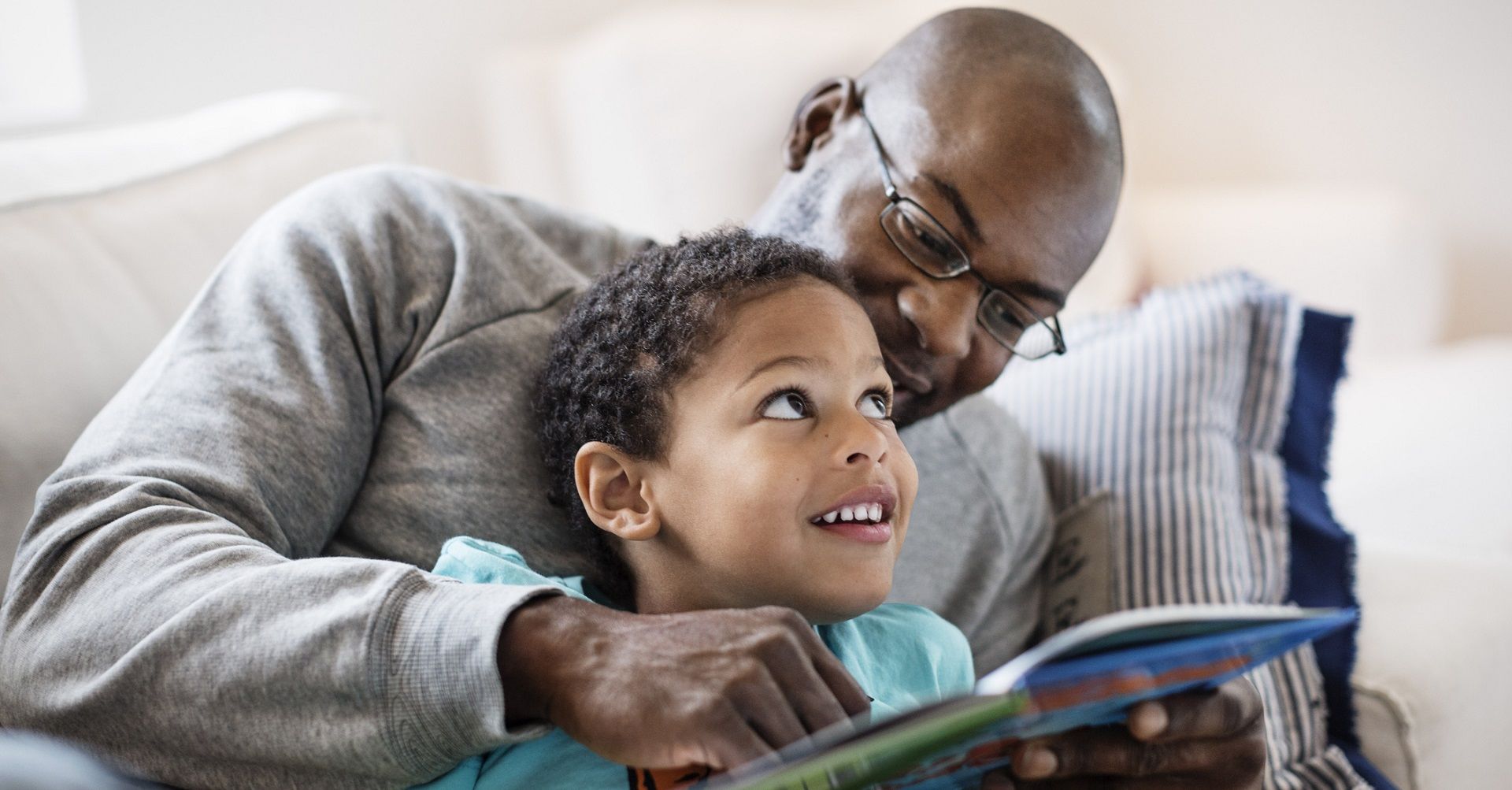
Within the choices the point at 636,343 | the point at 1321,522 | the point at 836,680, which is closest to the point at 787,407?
the point at 636,343

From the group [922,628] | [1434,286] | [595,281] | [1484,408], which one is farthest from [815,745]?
[1434,286]

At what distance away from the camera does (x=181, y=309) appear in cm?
128

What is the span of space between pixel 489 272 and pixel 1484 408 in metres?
1.67

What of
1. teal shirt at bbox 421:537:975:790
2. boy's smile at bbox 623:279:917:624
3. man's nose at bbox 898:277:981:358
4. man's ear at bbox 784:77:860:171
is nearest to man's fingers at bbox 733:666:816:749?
teal shirt at bbox 421:537:975:790

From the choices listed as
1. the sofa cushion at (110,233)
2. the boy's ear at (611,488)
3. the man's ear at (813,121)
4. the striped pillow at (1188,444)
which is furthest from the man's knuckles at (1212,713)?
the sofa cushion at (110,233)

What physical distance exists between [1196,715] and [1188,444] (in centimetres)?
77

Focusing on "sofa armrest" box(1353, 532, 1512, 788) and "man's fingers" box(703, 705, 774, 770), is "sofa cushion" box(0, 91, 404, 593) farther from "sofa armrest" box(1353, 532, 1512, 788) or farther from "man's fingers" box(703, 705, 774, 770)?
"sofa armrest" box(1353, 532, 1512, 788)

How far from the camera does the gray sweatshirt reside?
0.74 meters

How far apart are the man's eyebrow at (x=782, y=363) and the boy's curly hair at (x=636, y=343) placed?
0.05 m

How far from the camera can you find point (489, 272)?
1.20 meters

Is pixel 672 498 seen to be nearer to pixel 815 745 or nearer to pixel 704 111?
pixel 815 745

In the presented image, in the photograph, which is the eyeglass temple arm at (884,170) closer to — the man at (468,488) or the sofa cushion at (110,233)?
the man at (468,488)


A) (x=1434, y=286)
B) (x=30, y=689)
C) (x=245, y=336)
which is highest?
(x=245, y=336)

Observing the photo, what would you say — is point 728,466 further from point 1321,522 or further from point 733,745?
point 1321,522
